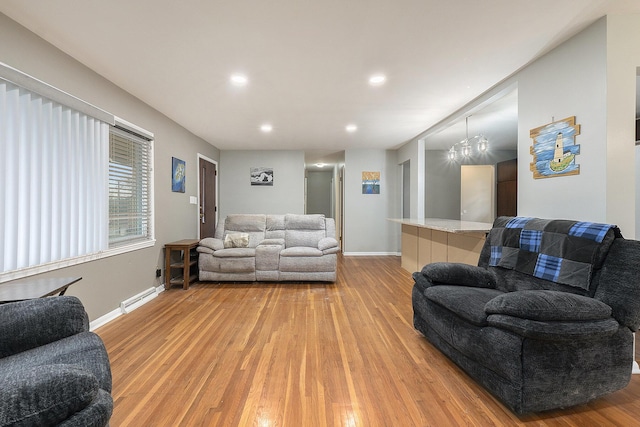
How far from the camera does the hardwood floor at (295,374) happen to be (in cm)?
150

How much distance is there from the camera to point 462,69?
2625mm

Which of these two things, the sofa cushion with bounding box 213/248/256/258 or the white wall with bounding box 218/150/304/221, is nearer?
the sofa cushion with bounding box 213/248/256/258

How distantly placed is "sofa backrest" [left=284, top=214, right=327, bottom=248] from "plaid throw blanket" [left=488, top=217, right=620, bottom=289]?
277cm

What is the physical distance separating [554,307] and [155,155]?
13.8 feet

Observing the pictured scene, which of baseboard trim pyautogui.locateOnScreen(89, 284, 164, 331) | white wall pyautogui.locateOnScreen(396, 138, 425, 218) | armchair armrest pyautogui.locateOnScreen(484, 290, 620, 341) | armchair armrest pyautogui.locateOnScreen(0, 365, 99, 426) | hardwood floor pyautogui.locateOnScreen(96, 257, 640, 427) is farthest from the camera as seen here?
white wall pyautogui.locateOnScreen(396, 138, 425, 218)

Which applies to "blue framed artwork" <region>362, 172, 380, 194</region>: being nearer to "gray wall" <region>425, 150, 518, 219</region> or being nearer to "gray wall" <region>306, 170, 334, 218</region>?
"gray wall" <region>425, 150, 518, 219</region>

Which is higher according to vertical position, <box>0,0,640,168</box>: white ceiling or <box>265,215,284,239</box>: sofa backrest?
<box>0,0,640,168</box>: white ceiling

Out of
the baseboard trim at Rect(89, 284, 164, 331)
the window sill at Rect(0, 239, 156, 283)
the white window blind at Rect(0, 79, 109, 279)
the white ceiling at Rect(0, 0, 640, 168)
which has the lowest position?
the baseboard trim at Rect(89, 284, 164, 331)

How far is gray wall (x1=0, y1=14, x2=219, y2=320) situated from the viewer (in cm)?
207

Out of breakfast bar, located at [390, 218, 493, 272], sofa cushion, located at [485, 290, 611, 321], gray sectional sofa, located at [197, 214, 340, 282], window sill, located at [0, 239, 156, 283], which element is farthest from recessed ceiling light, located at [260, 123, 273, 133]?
sofa cushion, located at [485, 290, 611, 321]

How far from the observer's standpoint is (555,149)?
90.0 inches

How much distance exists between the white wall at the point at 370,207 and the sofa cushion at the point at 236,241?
271 centimetres

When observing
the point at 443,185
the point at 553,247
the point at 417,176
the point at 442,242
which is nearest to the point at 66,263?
the point at 553,247

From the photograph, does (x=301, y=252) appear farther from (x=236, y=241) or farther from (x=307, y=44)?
(x=307, y=44)
